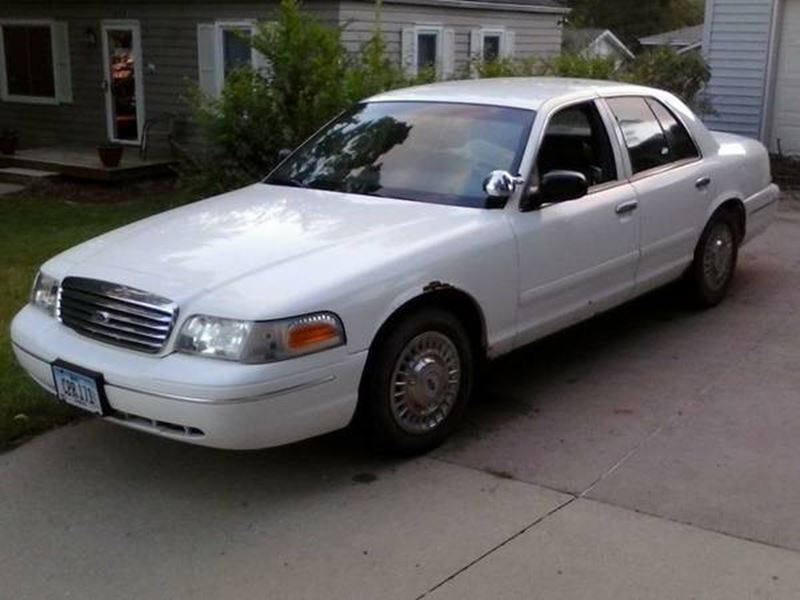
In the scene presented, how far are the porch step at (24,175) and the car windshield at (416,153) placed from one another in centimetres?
924

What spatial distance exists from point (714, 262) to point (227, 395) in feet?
→ 13.2

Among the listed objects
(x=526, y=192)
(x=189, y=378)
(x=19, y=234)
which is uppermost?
(x=526, y=192)

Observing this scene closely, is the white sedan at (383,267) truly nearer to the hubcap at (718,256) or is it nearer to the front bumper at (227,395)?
the front bumper at (227,395)

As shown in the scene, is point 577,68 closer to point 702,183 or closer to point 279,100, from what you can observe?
point 279,100

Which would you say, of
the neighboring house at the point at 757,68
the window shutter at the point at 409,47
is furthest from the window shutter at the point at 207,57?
the neighboring house at the point at 757,68

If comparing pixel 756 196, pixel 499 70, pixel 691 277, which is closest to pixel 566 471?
pixel 691 277

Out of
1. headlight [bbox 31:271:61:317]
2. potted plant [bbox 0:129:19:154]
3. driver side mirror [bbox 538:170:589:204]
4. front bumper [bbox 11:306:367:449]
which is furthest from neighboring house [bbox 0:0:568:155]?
front bumper [bbox 11:306:367:449]

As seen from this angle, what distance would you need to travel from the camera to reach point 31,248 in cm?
895

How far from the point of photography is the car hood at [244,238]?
4.23m

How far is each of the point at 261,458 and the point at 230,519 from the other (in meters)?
0.61

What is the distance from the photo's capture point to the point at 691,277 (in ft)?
21.6

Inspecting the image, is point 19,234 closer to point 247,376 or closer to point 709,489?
point 247,376

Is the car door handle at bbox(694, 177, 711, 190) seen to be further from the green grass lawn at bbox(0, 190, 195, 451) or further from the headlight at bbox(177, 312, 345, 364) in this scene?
the green grass lawn at bbox(0, 190, 195, 451)

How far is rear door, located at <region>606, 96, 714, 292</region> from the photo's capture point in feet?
19.2
